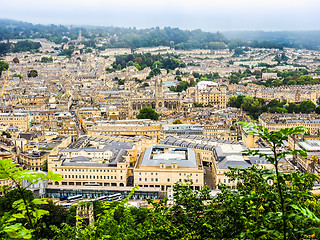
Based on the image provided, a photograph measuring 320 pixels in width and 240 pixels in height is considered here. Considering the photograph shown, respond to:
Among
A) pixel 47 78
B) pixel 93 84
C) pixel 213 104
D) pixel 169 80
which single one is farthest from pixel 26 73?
pixel 213 104

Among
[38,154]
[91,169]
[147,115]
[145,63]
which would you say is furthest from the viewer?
[145,63]

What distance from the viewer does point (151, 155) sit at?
30.9 meters

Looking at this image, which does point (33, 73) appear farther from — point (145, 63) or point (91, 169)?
point (91, 169)

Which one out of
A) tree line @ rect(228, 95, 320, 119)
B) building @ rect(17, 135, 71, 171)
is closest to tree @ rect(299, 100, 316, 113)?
tree line @ rect(228, 95, 320, 119)

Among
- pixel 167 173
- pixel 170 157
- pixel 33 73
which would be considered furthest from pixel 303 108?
pixel 33 73

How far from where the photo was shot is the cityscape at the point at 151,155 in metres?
7.69

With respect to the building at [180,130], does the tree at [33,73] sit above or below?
above

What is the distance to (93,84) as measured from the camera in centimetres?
7388

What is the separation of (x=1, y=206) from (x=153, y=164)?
33.4ft

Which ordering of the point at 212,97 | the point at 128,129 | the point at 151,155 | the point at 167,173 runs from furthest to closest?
the point at 212,97, the point at 128,129, the point at 151,155, the point at 167,173

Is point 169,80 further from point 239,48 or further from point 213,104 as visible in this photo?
point 239,48

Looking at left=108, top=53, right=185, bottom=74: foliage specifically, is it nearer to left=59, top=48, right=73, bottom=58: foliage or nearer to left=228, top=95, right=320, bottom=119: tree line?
left=59, top=48, right=73, bottom=58: foliage

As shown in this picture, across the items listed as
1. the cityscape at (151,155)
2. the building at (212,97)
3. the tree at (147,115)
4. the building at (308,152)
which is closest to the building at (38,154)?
the cityscape at (151,155)

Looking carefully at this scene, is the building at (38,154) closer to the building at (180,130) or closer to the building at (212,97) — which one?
the building at (180,130)
